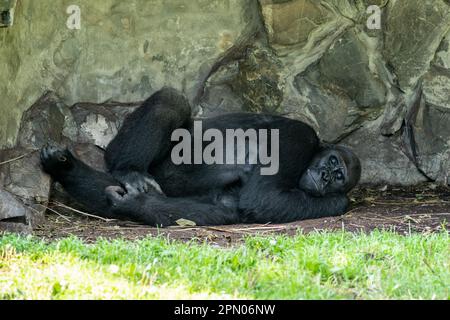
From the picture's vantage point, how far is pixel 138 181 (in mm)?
7359

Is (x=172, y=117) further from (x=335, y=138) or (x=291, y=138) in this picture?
(x=335, y=138)

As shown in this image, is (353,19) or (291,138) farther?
(353,19)

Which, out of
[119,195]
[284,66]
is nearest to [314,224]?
[119,195]

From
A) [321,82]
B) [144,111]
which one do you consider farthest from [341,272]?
[321,82]

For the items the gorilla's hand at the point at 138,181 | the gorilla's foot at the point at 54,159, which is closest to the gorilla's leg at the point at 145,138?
the gorilla's hand at the point at 138,181

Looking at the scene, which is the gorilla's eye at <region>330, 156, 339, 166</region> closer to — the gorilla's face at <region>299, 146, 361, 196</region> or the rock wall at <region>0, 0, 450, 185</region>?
the gorilla's face at <region>299, 146, 361, 196</region>

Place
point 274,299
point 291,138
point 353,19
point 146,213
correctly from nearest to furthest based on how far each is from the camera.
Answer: point 274,299
point 146,213
point 291,138
point 353,19

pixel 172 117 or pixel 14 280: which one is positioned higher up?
pixel 172 117

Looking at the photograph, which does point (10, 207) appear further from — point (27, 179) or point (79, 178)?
point (79, 178)

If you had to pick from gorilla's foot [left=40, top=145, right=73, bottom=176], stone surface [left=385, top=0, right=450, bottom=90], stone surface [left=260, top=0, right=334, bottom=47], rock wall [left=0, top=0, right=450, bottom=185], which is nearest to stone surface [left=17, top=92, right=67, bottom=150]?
rock wall [left=0, top=0, right=450, bottom=185]

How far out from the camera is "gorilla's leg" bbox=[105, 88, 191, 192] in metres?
7.42

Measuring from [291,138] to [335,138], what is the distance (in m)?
1.08

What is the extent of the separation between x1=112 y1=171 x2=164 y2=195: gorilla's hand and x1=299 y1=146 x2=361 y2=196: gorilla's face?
1.42 metres

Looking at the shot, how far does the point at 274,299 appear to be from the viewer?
4.38 meters
